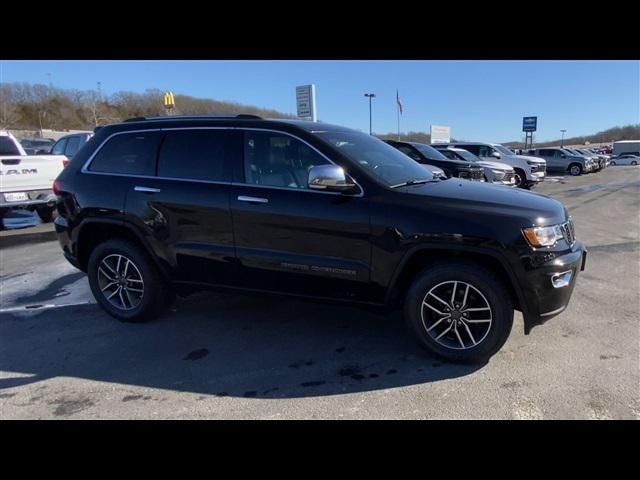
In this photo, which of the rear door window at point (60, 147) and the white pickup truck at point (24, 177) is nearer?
the white pickup truck at point (24, 177)

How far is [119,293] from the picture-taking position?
4336 mm

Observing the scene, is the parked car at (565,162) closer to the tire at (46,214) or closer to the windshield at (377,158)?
the windshield at (377,158)

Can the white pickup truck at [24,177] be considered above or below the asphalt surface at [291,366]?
above

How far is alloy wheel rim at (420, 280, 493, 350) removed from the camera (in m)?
3.24

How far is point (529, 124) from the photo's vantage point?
4678 cm

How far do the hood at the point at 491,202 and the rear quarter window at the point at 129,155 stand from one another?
2.40m

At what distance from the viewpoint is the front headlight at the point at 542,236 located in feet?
9.98

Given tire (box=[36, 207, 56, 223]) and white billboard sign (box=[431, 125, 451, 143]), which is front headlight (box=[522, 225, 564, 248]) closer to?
tire (box=[36, 207, 56, 223])

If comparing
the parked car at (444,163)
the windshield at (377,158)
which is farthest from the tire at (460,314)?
the parked car at (444,163)

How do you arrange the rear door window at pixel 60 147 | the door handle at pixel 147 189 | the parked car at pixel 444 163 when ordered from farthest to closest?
1. the rear door window at pixel 60 147
2. the parked car at pixel 444 163
3. the door handle at pixel 147 189

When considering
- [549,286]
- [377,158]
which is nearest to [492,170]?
[377,158]
